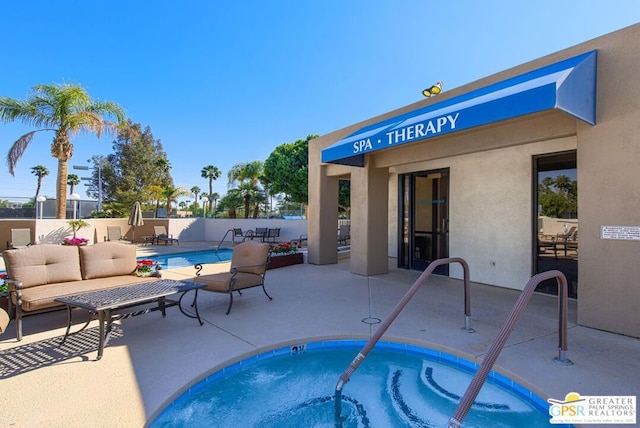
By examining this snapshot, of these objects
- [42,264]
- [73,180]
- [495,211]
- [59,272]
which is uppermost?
[73,180]

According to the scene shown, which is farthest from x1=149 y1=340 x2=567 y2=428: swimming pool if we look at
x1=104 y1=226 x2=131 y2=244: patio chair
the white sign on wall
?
x1=104 y1=226 x2=131 y2=244: patio chair

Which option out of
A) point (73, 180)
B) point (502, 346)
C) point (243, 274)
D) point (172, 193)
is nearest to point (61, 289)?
point (243, 274)

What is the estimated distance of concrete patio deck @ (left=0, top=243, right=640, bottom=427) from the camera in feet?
9.46

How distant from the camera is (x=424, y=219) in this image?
938 cm

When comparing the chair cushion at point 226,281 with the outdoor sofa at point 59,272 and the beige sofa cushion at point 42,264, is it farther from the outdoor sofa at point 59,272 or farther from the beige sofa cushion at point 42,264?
the beige sofa cushion at point 42,264

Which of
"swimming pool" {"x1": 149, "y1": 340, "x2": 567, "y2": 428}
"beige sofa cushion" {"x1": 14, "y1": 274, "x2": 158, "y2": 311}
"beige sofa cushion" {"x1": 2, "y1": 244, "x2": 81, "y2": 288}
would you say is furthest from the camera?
"beige sofa cushion" {"x1": 2, "y1": 244, "x2": 81, "y2": 288}

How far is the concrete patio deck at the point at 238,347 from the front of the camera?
288 centimetres

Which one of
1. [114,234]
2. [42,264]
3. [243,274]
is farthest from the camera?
[114,234]

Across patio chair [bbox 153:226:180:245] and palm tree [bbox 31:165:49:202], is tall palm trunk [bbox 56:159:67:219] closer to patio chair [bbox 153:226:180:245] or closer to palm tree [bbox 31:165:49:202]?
patio chair [bbox 153:226:180:245]

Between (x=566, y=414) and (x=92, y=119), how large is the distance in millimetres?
17334

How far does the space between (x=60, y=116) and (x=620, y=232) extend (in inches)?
698

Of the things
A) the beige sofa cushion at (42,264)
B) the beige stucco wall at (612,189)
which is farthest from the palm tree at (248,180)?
the beige stucco wall at (612,189)

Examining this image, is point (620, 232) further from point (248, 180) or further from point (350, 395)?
point (248, 180)

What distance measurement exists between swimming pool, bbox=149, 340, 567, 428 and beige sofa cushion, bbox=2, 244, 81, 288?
3177 millimetres
